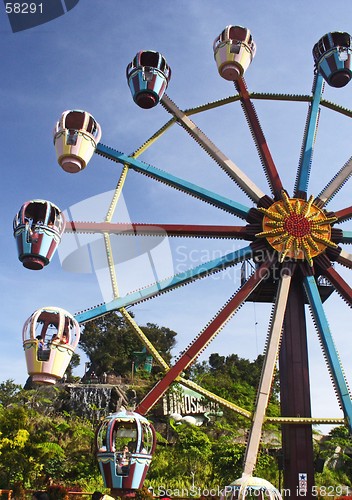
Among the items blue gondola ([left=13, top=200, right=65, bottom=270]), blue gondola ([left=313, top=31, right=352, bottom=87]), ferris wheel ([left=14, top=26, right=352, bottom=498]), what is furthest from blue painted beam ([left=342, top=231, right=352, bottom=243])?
blue gondola ([left=13, top=200, right=65, bottom=270])

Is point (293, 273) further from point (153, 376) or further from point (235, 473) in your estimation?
point (153, 376)

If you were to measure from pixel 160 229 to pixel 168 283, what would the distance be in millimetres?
1377

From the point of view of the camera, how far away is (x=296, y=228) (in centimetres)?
1264

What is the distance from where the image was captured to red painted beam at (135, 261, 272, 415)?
33.4 ft

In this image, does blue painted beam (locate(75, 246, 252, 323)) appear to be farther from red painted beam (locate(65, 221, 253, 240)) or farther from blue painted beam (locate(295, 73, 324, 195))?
blue painted beam (locate(295, 73, 324, 195))

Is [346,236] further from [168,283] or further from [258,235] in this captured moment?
[168,283]

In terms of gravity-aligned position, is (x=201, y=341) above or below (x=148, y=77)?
below

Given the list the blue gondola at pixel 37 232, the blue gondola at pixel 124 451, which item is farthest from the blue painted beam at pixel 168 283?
the blue gondola at pixel 124 451

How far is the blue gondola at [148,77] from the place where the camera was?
42.9ft

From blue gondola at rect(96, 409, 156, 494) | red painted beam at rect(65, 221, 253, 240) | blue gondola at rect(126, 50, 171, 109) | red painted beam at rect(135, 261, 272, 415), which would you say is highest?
blue gondola at rect(126, 50, 171, 109)

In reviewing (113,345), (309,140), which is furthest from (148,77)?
(113,345)

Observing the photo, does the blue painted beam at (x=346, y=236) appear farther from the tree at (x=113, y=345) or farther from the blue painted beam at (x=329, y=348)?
the tree at (x=113, y=345)

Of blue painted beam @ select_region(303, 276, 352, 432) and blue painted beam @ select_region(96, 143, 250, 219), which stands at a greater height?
blue painted beam @ select_region(96, 143, 250, 219)

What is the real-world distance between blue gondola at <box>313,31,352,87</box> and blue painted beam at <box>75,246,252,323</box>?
4964 mm
